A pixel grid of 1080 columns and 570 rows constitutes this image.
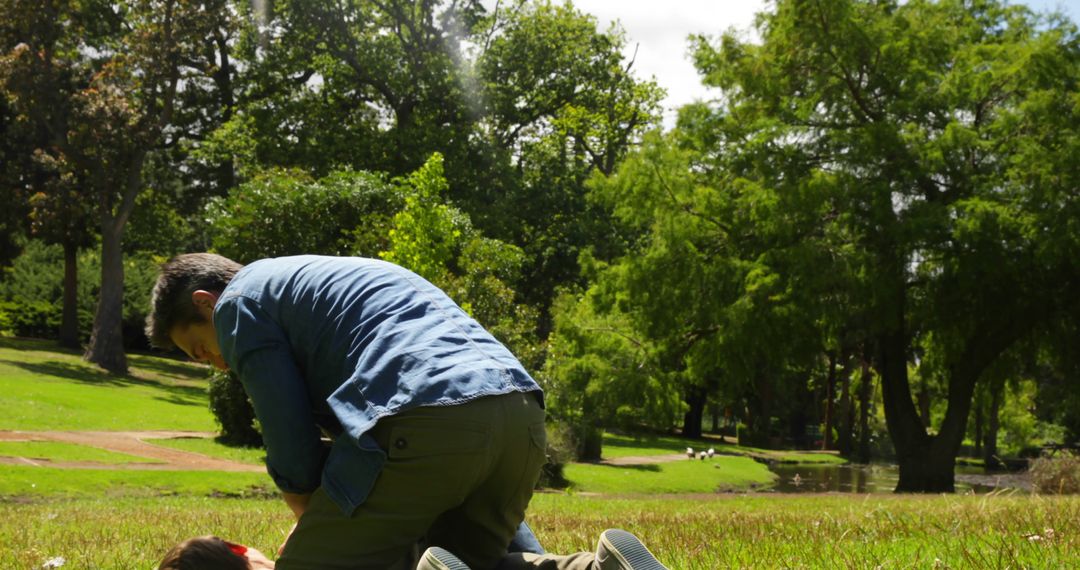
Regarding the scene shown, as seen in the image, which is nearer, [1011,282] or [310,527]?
[310,527]

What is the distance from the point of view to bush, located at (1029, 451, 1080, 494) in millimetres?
18469

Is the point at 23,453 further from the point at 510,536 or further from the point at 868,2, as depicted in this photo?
the point at 868,2

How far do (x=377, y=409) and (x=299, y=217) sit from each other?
2288 cm

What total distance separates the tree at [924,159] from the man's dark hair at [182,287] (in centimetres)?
1755

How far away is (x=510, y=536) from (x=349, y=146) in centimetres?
3478

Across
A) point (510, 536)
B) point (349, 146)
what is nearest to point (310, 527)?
point (510, 536)

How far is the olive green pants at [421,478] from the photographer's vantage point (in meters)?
3.05

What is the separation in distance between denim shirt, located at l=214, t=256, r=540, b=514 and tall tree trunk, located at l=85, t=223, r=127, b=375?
33.0 metres

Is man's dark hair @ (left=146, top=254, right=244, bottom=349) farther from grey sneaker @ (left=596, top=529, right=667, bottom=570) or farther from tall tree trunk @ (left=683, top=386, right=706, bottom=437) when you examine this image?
tall tree trunk @ (left=683, top=386, right=706, bottom=437)

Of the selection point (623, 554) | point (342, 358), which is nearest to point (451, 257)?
point (342, 358)

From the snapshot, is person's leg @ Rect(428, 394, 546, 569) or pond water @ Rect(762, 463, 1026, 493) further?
pond water @ Rect(762, 463, 1026, 493)

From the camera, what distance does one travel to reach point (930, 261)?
67.7 feet

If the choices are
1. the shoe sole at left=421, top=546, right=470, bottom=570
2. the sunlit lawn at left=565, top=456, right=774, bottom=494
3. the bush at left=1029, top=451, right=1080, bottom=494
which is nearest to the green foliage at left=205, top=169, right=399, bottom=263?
the sunlit lawn at left=565, top=456, right=774, bottom=494

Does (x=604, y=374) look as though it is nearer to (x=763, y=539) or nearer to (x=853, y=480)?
(x=853, y=480)
